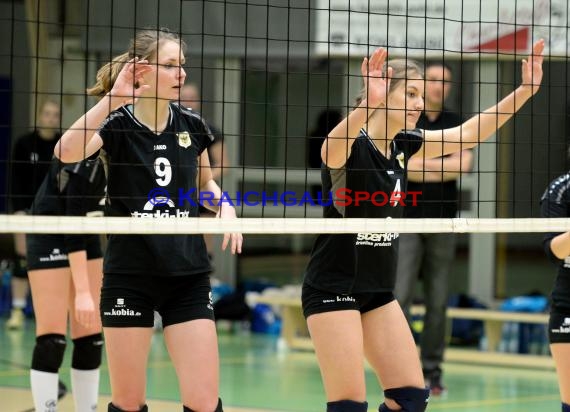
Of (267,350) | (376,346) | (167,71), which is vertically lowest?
(267,350)

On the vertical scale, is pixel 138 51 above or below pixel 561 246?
above

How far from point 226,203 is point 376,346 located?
859 millimetres

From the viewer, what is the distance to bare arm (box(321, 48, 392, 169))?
4.11 metres

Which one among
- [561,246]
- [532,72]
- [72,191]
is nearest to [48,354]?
[72,191]

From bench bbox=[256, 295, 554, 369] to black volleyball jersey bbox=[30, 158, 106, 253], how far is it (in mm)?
3997

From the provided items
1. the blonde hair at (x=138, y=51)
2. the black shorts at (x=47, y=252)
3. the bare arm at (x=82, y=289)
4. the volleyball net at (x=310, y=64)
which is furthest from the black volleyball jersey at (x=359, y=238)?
the volleyball net at (x=310, y=64)

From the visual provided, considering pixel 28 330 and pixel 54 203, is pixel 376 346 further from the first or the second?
pixel 28 330

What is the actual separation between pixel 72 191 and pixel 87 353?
0.89m

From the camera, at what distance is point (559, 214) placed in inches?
193

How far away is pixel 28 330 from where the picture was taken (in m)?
10.6

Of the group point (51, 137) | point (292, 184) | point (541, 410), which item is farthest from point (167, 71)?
point (292, 184)

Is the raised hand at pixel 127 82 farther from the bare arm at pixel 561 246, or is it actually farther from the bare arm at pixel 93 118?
the bare arm at pixel 561 246

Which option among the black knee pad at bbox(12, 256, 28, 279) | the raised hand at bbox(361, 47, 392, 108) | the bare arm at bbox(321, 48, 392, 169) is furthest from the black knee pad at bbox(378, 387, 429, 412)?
the black knee pad at bbox(12, 256, 28, 279)

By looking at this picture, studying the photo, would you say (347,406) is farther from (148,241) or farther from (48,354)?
(48,354)
